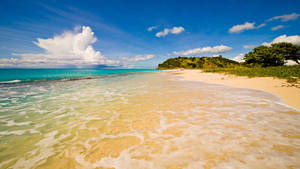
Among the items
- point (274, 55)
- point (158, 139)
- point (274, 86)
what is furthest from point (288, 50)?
point (158, 139)

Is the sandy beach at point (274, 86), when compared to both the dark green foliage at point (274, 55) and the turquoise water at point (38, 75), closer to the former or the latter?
the dark green foliage at point (274, 55)

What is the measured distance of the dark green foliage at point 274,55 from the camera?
79.9 ft

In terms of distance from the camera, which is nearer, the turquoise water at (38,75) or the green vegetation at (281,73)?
the green vegetation at (281,73)

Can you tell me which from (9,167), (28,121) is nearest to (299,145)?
(9,167)

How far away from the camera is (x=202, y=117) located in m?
4.55

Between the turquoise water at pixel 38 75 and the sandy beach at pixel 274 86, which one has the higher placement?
the turquoise water at pixel 38 75

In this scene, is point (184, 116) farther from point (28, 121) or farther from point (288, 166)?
point (28, 121)

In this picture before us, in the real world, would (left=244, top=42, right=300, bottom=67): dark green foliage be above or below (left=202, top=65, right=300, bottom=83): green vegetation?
above

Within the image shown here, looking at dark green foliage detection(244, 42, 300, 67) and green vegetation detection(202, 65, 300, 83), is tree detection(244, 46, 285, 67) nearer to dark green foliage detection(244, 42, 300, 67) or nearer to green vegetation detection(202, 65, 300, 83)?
dark green foliage detection(244, 42, 300, 67)

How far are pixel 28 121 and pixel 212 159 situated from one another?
24.2 feet

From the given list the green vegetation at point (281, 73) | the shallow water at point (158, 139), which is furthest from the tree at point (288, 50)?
the shallow water at point (158, 139)

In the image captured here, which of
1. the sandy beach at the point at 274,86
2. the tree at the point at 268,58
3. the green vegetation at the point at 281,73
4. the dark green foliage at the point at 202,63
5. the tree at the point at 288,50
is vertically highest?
the dark green foliage at the point at 202,63

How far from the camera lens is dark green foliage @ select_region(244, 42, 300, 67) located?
959 inches

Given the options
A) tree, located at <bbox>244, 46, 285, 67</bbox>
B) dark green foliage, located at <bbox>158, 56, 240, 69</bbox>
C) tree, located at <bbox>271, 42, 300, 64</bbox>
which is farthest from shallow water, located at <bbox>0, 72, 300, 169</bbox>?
dark green foliage, located at <bbox>158, 56, 240, 69</bbox>
